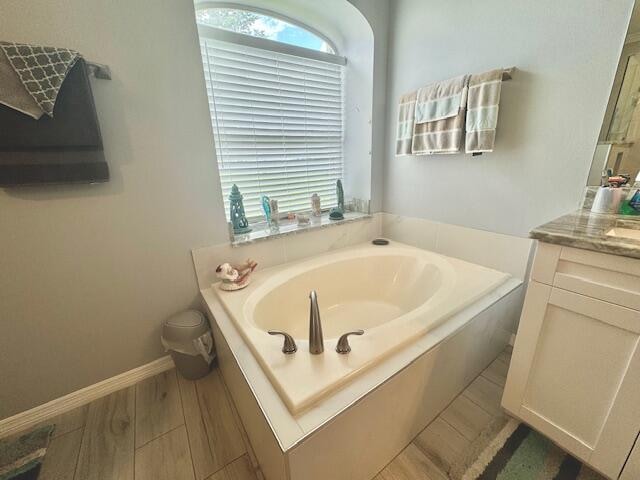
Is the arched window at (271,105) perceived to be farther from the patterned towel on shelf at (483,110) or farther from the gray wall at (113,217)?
the patterned towel on shelf at (483,110)

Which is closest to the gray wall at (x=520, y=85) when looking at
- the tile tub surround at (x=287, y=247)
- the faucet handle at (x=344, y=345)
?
the tile tub surround at (x=287, y=247)

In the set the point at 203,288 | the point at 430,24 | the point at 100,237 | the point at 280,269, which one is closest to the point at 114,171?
the point at 100,237

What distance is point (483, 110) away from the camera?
1.32 metres

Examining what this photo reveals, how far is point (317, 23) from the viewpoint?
1.84 metres

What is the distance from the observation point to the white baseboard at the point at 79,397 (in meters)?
1.18

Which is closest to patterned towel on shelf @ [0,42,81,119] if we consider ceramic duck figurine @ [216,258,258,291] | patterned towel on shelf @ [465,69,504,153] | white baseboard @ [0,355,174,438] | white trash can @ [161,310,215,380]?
ceramic duck figurine @ [216,258,258,291]

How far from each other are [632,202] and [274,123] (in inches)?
76.9

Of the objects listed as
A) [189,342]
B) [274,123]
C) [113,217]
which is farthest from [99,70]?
[189,342]

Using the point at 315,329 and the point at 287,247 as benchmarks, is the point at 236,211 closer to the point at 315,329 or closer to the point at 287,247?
the point at 287,247

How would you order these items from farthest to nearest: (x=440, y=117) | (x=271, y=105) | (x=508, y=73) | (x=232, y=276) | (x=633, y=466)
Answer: (x=271, y=105), (x=440, y=117), (x=232, y=276), (x=508, y=73), (x=633, y=466)

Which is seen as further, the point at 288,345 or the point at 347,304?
the point at 347,304

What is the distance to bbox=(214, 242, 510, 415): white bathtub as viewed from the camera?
853 mm

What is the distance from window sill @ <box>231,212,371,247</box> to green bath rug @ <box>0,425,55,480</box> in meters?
1.22

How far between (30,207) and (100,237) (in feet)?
0.83
